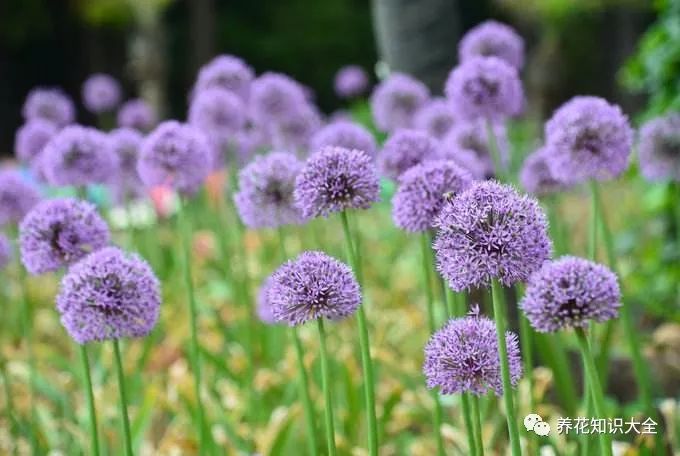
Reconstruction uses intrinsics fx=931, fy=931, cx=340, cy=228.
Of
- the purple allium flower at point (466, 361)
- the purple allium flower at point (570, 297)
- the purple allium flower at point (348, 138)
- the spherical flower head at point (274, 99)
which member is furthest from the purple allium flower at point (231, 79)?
the purple allium flower at point (570, 297)

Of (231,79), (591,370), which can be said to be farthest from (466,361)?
(231,79)

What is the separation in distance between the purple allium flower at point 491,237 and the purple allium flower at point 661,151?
65.2 inches

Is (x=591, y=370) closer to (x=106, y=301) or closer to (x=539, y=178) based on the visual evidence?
(x=106, y=301)

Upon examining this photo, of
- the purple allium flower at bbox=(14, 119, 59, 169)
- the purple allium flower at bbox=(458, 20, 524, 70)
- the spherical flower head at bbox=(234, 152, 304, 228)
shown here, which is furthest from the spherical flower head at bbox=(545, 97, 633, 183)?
the purple allium flower at bbox=(14, 119, 59, 169)

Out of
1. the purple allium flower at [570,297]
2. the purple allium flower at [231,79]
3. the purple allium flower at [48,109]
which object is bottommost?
the purple allium flower at [570,297]

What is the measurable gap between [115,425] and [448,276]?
2.35m

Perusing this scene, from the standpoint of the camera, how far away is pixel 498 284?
165cm

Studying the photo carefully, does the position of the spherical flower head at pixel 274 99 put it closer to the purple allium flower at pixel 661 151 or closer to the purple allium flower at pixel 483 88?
the purple allium flower at pixel 483 88

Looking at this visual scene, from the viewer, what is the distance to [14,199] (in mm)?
3182

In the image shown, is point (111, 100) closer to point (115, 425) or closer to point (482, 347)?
point (115, 425)

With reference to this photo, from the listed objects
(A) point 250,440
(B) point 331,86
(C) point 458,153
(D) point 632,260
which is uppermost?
(B) point 331,86

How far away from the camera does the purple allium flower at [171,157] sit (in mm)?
2920

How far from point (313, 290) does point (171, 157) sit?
1246 mm

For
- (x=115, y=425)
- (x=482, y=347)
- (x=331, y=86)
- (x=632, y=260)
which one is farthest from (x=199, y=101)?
(x=331, y=86)
